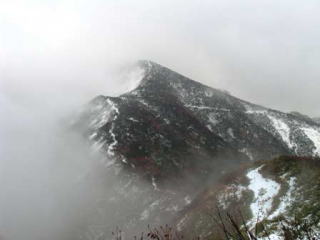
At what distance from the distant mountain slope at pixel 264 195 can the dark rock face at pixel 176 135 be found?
59.7 meters

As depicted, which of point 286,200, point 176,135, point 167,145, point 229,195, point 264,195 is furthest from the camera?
point 176,135

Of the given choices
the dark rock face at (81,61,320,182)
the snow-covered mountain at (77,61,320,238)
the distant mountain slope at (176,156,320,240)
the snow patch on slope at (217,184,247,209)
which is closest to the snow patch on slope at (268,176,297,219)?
the distant mountain slope at (176,156,320,240)

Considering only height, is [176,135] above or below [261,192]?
above

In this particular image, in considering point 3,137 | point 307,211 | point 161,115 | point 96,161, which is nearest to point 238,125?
point 161,115

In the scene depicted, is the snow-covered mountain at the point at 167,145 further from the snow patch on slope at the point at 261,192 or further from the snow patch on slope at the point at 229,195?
the snow patch on slope at the point at 229,195

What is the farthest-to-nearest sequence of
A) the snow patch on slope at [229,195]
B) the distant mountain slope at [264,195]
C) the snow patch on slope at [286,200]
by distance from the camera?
the snow patch on slope at [229,195], the distant mountain slope at [264,195], the snow patch on slope at [286,200]

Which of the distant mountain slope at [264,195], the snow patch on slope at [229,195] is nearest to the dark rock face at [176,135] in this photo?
the distant mountain slope at [264,195]

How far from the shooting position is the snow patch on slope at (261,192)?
4295 centimetres

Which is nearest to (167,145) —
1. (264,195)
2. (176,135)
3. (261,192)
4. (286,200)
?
(176,135)

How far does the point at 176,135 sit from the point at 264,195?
99226 mm

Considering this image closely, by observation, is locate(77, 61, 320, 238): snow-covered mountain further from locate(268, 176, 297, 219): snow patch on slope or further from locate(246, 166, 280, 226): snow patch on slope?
locate(268, 176, 297, 219): snow patch on slope

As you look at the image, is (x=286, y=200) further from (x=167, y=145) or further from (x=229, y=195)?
(x=167, y=145)

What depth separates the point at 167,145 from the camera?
13612 cm

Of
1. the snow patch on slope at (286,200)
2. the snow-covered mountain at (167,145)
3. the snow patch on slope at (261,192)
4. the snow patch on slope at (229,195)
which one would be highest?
the snow-covered mountain at (167,145)
